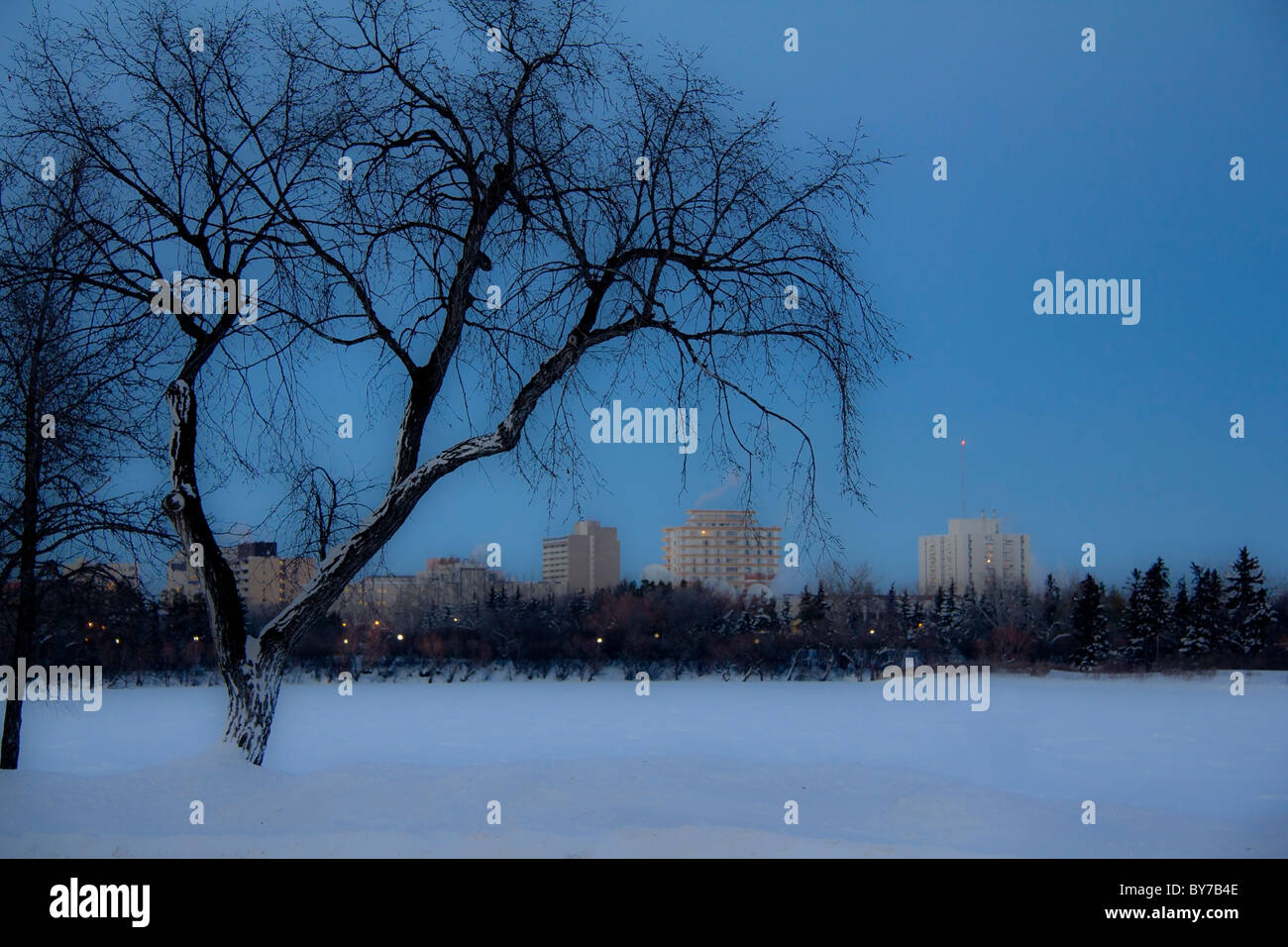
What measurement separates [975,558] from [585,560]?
18837 mm

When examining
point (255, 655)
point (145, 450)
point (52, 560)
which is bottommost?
point (255, 655)

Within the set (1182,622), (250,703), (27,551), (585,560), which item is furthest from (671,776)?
(1182,622)

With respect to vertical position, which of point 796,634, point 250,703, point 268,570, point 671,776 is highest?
point 268,570

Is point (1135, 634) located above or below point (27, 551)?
below

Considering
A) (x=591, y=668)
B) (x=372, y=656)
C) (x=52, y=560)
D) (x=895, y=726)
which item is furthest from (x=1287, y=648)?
(x=52, y=560)

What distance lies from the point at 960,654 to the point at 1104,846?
33.3 meters

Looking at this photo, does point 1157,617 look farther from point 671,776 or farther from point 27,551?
point 27,551

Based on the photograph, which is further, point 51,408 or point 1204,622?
point 1204,622

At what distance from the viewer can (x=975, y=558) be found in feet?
146

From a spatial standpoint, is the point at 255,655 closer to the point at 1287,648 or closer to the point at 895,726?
the point at 895,726

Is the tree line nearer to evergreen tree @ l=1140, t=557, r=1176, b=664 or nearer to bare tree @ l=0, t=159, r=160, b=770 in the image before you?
evergreen tree @ l=1140, t=557, r=1176, b=664

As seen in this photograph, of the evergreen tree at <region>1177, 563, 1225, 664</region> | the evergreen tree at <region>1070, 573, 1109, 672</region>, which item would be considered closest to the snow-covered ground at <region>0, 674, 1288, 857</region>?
the evergreen tree at <region>1177, 563, 1225, 664</region>

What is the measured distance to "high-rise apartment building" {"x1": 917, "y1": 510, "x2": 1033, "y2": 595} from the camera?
4384cm

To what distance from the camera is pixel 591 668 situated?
39.1 meters
